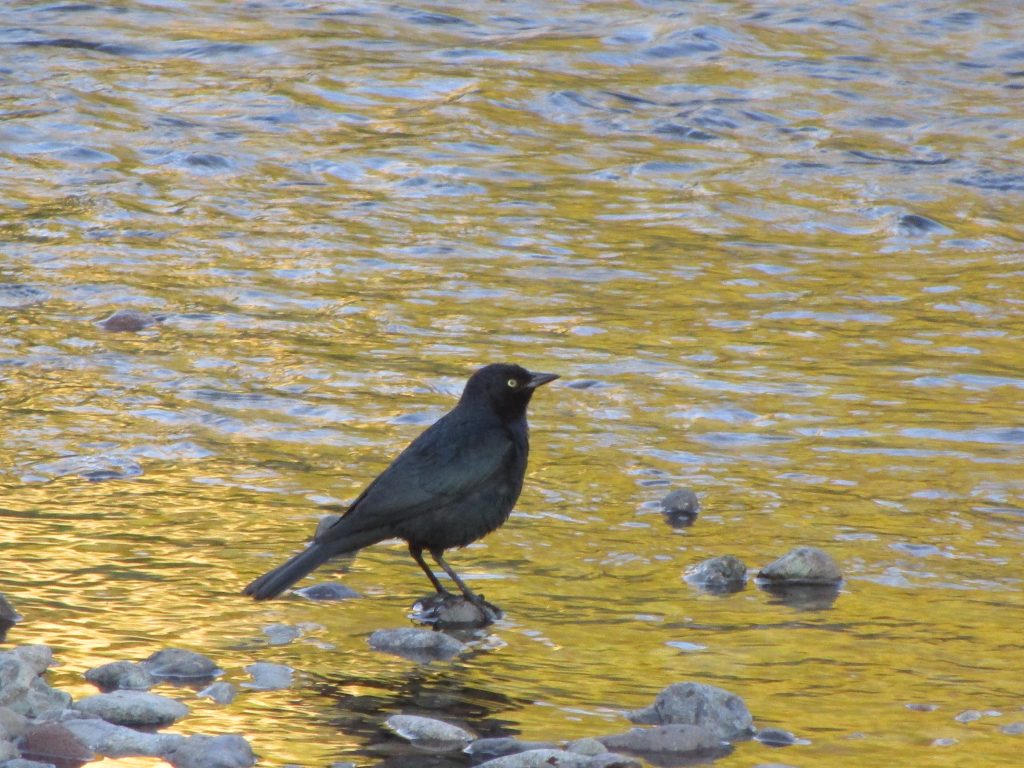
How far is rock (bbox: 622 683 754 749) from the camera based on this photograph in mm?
5914

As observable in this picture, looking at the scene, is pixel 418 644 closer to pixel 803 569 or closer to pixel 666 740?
pixel 666 740

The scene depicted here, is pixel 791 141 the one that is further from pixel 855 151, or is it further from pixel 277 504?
pixel 277 504

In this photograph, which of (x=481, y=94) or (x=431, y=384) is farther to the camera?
(x=481, y=94)

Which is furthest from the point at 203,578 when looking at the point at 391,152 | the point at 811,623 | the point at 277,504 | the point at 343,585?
the point at 391,152

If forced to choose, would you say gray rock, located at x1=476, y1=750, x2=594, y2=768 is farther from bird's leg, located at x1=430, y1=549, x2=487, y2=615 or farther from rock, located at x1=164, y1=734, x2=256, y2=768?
bird's leg, located at x1=430, y1=549, x2=487, y2=615

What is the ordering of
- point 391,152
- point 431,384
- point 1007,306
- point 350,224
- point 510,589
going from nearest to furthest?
point 510,589, point 431,384, point 1007,306, point 350,224, point 391,152

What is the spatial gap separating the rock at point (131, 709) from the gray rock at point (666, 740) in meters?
1.39

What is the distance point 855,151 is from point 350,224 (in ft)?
18.3

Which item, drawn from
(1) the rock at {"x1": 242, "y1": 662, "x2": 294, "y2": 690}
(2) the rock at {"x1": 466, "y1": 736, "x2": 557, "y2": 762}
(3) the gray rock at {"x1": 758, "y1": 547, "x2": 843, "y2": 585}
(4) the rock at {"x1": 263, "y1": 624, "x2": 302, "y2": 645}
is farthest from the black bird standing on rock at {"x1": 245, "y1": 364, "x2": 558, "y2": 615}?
(2) the rock at {"x1": 466, "y1": 736, "x2": 557, "y2": 762}

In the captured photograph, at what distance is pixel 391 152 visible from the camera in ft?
56.3

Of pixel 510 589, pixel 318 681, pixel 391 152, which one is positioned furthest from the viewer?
pixel 391 152

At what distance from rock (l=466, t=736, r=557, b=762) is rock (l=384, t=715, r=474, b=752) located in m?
0.07

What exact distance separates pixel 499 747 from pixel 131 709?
3.85ft

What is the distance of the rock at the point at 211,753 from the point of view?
536cm
